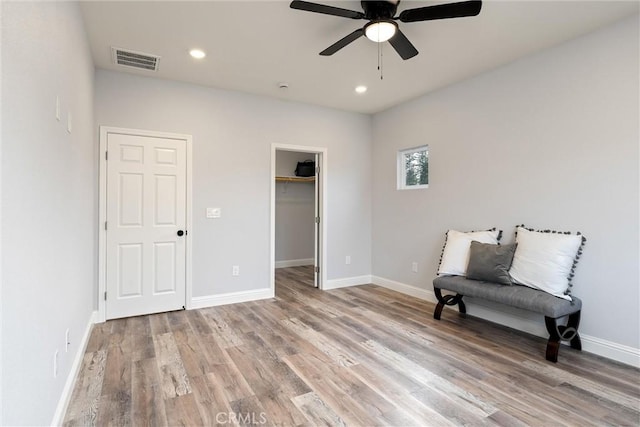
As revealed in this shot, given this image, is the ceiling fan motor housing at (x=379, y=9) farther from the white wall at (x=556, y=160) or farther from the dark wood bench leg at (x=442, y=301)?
the dark wood bench leg at (x=442, y=301)

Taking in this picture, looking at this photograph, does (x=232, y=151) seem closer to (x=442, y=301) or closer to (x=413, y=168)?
(x=413, y=168)

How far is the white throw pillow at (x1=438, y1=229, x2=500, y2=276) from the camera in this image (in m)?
3.52

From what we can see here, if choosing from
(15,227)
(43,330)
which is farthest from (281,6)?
(43,330)

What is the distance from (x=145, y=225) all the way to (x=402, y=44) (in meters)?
3.19

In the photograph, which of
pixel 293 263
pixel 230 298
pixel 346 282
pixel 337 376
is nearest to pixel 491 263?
pixel 337 376

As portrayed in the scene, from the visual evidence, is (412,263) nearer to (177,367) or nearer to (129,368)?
(177,367)

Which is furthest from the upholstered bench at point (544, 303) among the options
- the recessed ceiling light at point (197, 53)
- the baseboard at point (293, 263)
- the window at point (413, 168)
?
the baseboard at point (293, 263)

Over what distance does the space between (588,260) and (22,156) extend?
3.82 meters

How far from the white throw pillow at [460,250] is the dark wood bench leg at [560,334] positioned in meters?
0.92

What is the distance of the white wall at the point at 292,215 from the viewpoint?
686cm

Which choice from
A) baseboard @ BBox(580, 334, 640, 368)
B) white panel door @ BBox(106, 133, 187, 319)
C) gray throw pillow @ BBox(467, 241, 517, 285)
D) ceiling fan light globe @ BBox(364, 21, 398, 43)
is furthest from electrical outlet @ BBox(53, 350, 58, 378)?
baseboard @ BBox(580, 334, 640, 368)

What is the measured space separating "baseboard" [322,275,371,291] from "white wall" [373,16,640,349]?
93cm

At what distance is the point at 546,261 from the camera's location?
2.87m

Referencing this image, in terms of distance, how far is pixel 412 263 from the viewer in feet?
15.1
